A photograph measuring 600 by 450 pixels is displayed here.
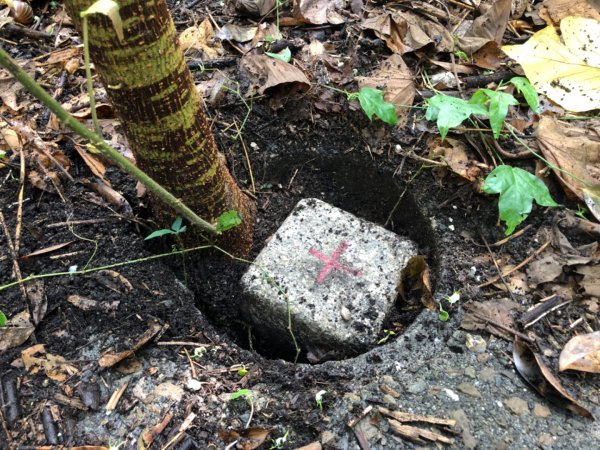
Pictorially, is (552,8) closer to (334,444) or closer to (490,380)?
(490,380)

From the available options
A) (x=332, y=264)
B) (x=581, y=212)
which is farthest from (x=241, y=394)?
(x=581, y=212)

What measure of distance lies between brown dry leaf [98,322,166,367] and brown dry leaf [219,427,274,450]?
363 mm

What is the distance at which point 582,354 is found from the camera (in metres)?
1.48

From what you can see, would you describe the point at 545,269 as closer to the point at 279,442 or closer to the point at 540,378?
the point at 540,378

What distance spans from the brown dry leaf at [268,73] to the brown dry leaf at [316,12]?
14.9 inches

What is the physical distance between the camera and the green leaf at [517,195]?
5.31 ft

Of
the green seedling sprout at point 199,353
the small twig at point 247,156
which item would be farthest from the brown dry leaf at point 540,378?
the small twig at point 247,156

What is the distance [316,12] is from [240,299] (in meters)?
1.43

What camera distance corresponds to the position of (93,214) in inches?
70.9

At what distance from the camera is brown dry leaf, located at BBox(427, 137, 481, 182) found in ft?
6.10

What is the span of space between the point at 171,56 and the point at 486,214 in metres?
1.24

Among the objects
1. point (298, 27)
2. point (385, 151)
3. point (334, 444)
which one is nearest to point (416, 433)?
point (334, 444)

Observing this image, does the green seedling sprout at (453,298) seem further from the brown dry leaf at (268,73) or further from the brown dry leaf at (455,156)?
the brown dry leaf at (268,73)

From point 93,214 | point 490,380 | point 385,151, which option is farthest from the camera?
point 385,151
